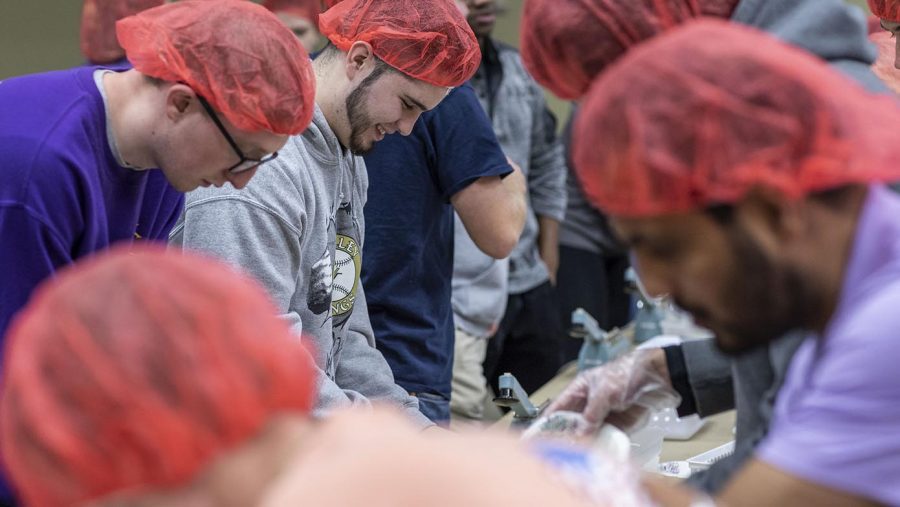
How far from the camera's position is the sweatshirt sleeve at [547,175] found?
12.2 ft

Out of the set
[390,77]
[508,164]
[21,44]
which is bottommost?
[21,44]

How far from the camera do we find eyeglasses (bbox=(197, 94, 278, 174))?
1579 millimetres

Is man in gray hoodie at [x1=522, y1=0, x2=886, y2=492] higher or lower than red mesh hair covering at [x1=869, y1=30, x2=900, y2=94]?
higher

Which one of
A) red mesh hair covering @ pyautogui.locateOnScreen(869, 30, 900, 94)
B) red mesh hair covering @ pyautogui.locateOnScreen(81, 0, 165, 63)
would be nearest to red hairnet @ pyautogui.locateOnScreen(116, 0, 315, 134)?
red mesh hair covering @ pyautogui.locateOnScreen(869, 30, 900, 94)

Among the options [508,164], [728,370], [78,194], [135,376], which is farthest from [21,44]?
[135,376]

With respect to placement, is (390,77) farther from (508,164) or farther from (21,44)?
(21,44)

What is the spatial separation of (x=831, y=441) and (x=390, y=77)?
1.30m

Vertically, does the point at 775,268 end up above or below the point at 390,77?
above

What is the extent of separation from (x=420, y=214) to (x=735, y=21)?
1.07 m

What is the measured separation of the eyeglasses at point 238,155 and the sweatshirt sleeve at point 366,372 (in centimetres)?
52

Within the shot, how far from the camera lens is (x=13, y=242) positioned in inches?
58.5

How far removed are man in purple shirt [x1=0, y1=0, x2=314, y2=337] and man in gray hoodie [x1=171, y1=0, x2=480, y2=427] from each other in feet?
0.43

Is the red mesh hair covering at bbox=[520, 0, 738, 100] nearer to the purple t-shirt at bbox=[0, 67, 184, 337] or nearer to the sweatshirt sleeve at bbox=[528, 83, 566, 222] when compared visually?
the purple t-shirt at bbox=[0, 67, 184, 337]

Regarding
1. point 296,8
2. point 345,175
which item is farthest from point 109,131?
point 296,8
